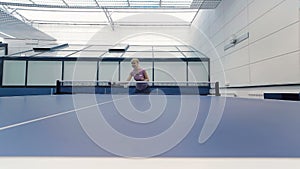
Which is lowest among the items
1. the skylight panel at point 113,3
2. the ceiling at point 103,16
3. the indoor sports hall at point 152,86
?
the indoor sports hall at point 152,86

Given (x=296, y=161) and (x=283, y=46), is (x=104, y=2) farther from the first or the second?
(x=296, y=161)

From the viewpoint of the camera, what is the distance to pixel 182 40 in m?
9.05

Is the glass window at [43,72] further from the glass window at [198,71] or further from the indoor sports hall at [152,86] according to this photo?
the glass window at [198,71]

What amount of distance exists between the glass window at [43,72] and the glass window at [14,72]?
201mm

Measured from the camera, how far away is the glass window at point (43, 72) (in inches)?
253

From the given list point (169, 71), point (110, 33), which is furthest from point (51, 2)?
point (169, 71)

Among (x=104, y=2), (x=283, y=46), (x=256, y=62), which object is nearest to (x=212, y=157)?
(x=283, y=46)

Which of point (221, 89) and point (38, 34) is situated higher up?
point (38, 34)

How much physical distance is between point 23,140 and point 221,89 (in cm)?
521

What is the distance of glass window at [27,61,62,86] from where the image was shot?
6.43 meters

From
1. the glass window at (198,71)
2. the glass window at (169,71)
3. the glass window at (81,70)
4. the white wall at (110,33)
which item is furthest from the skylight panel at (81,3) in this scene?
the glass window at (198,71)

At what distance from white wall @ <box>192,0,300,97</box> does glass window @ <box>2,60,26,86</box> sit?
554 cm

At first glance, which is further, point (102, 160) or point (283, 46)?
point (283, 46)

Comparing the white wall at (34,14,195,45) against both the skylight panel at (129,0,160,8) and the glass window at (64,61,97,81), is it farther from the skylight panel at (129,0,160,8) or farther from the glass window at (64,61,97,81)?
the skylight panel at (129,0,160,8)
